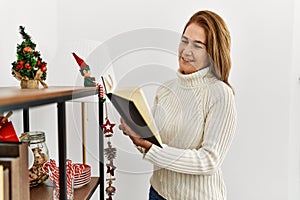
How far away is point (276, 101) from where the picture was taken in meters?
1.49

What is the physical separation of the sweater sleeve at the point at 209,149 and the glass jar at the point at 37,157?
1.05 feet

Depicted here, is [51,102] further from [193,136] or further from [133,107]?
[193,136]

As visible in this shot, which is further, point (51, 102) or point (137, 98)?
point (137, 98)

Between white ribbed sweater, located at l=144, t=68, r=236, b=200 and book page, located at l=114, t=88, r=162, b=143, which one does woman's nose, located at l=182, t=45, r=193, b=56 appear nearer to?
white ribbed sweater, located at l=144, t=68, r=236, b=200

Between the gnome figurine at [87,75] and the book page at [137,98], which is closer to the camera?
the book page at [137,98]

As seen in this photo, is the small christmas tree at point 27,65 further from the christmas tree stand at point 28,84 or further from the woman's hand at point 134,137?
the woman's hand at point 134,137

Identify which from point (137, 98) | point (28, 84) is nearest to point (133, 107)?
point (137, 98)

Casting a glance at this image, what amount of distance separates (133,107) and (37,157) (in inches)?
16.4

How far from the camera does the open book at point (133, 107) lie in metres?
0.85

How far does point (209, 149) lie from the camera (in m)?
1.08

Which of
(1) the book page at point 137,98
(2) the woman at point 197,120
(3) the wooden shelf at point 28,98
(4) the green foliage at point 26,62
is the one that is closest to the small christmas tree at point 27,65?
(4) the green foliage at point 26,62

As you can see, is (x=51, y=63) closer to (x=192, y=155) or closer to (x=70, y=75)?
(x=70, y=75)

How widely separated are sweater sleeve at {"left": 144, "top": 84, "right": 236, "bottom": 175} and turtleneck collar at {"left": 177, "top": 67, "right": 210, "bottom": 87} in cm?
9

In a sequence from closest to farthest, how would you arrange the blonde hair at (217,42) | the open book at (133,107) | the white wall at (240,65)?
the open book at (133,107), the blonde hair at (217,42), the white wall at (240,65)
